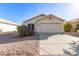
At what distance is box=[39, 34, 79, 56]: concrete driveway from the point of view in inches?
317

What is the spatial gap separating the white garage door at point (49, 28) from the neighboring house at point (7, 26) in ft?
5.16

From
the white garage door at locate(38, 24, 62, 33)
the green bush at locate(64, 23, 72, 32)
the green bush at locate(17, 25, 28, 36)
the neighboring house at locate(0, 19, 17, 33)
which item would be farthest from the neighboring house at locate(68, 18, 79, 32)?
the neighboring house at locate(0, 19, 17, 33)

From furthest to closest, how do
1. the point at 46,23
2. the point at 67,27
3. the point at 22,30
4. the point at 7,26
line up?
the point at 22,30 < the point at 7,26 < the point at 46,23 < the point at 67,27

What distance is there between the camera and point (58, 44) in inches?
346

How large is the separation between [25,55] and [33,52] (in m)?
0.50

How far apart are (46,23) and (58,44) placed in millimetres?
1541

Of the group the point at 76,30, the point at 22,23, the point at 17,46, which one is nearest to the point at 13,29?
the point at 22,23

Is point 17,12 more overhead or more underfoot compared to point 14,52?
more overhead

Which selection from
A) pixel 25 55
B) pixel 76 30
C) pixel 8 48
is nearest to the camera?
pixel 25 55

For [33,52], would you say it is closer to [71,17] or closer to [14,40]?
[14,40]

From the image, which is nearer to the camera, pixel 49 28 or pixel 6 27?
pixel 49 28

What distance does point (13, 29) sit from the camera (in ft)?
31.2

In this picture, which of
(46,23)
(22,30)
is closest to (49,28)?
(46,23)

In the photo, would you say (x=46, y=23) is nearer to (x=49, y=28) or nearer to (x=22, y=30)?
(x=49, y=28)
